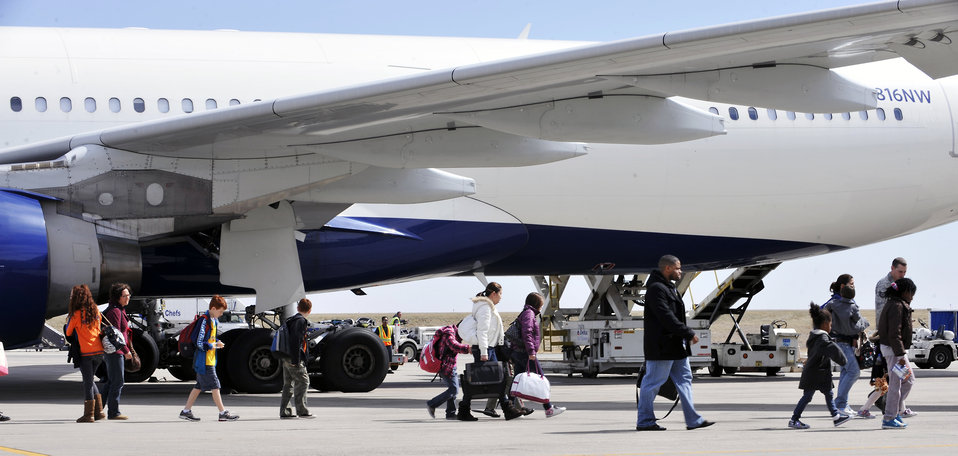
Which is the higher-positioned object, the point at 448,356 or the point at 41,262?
the point at 41,262

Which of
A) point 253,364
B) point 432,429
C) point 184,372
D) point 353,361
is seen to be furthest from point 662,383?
point 184,372

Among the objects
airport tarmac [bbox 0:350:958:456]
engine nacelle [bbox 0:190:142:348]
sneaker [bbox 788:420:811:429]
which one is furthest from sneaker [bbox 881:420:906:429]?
engine nacelle [bbox 0:190:142:348]

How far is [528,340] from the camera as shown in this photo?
12.3 metres

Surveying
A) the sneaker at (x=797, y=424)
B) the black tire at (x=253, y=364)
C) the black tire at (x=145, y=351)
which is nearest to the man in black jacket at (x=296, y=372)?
the black tire at (x=253, y=364)

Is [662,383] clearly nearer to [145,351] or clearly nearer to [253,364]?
[253,364]

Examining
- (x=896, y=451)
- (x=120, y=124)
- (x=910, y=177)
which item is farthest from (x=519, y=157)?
(x=910, y=177)

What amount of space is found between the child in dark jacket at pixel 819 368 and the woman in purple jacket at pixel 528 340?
2.61 m

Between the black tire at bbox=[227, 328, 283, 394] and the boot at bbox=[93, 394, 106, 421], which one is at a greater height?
the black tire at bbox=[227, 328, 283, 394]

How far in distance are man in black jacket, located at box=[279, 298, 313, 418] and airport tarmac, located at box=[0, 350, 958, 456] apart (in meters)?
0.25

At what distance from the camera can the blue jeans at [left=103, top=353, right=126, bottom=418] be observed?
11688 mm

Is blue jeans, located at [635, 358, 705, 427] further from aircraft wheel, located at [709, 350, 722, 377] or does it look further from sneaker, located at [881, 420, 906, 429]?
aircraft wheel, located at [709, 350, 722, 377]

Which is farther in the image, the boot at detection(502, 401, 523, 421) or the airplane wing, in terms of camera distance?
the boot at detection(502, 401, 523, 421)

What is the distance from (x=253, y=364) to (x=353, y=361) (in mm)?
1358

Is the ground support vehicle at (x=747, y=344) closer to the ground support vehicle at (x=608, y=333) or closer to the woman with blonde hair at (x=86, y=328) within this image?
the ground support vehicle at (x=608, y=333)
